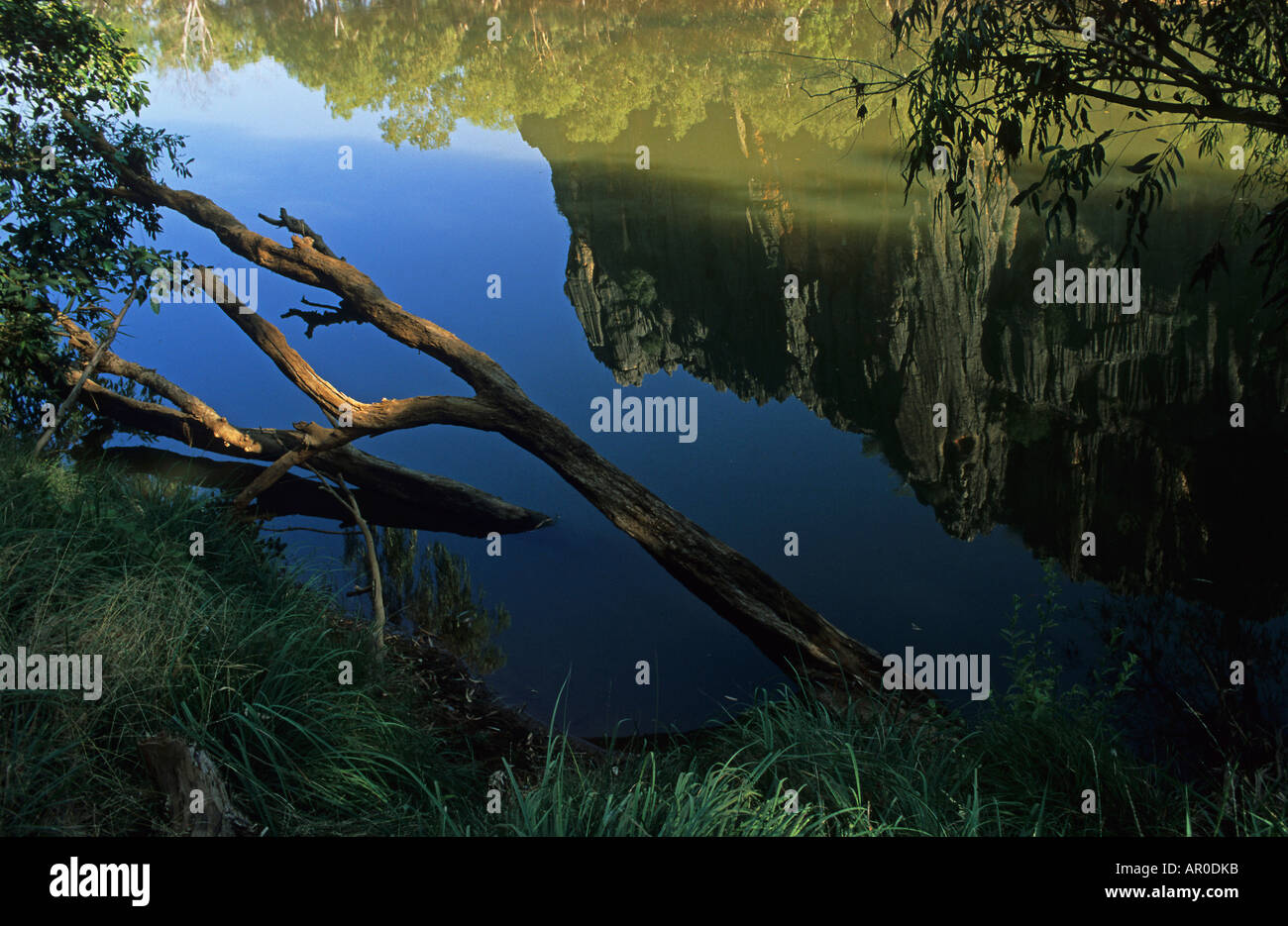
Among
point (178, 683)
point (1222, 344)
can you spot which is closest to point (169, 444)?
point (178, 683)

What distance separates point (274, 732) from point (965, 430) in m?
6.33

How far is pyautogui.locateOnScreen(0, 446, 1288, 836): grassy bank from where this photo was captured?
10.9 ft

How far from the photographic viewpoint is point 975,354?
981 cm

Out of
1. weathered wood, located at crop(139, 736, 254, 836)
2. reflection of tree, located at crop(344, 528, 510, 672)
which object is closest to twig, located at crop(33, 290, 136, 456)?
reflection of tree, located at crop(344, 528, 510, 672)

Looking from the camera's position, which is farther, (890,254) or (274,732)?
(890,254)

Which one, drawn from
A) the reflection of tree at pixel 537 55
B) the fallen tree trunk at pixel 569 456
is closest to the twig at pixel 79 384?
the fallen tree trunk at pixel 569 456

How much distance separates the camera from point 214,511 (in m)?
6.00

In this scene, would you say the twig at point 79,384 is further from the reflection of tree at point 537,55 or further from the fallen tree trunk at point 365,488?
the reflection of tree at point 537,55

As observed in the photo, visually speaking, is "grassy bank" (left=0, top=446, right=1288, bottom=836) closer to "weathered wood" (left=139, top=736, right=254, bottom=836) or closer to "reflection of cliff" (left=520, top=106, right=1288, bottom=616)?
"weathered wood" (left=139, top=736, right=254, bottom=836)

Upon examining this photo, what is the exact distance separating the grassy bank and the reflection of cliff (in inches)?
106

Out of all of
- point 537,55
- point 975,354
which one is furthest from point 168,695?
point 537,55

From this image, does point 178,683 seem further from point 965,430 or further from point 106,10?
point 106,10

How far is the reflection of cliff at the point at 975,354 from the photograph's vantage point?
7129 millimetres

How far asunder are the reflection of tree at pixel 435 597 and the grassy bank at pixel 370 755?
113 cm
